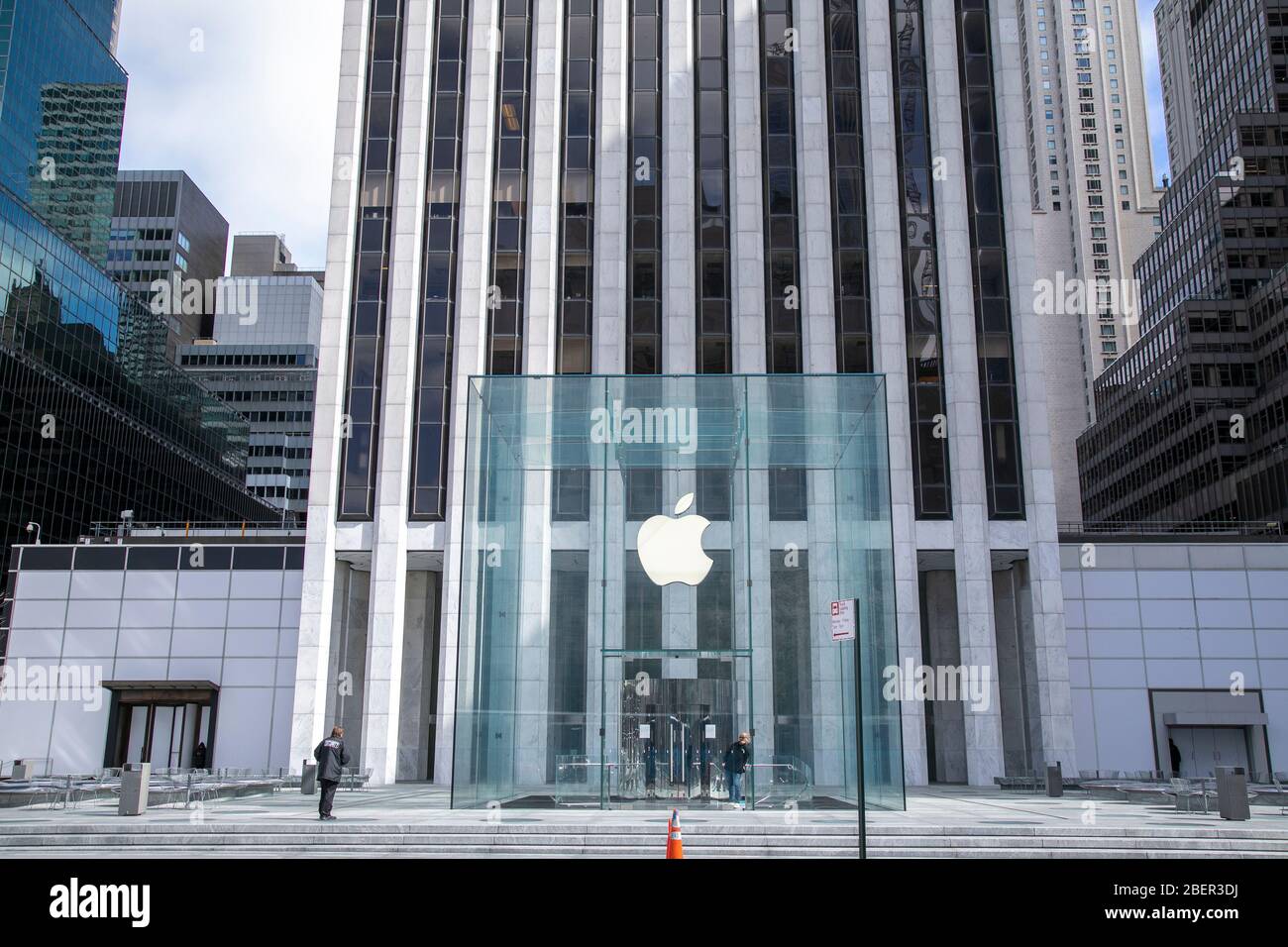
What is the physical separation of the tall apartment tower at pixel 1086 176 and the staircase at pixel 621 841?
4893 inches

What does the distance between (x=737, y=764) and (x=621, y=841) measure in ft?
18.9

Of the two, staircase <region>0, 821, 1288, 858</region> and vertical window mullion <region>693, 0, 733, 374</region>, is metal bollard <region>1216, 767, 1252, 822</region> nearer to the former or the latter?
staircase <region>0, 821, 1288, 858</region>

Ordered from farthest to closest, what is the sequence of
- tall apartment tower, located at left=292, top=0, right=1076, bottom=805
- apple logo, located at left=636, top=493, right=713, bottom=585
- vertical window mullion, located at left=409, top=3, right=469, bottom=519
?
vertical window mullion, located at left=409, top=3, right=469, bottom=519 → tall apartment tower, located at left=292, top=0, right=1076, bottom=805 → apple logo, located at left=636, top=493, right=713, bottom=585

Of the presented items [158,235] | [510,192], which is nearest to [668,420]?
[510,192]

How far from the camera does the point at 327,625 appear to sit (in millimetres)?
42219

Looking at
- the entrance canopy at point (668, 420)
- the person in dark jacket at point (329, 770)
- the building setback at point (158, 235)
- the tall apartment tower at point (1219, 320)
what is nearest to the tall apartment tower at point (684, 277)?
the entrance canopy at point (668, 420)

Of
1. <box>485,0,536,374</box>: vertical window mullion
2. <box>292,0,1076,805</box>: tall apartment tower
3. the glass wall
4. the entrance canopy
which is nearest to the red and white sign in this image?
the glass wall

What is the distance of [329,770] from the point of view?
22.2 meters

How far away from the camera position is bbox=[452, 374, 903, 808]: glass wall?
949 inches

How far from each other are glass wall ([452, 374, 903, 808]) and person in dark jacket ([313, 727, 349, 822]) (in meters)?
2.60

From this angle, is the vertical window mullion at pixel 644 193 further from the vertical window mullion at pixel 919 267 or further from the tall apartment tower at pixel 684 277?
the vertical window mullion at pixel 919 267

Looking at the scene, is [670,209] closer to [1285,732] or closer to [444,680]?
[444,680]

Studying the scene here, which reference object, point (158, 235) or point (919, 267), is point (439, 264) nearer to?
point (919, 267)

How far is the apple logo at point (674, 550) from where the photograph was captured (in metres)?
25.2
